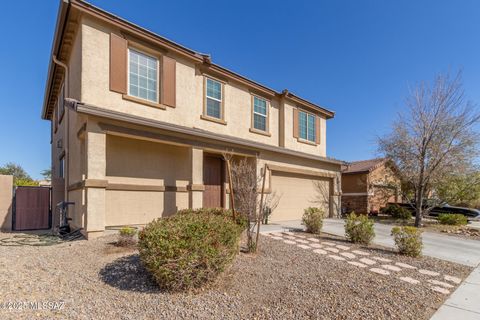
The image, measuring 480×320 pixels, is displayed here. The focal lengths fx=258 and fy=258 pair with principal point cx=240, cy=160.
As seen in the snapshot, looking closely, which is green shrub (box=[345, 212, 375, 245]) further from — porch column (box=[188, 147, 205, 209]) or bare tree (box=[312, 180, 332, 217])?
bare tree (box=[312, 180, 332, 217])

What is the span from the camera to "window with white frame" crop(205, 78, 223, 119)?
10.8m

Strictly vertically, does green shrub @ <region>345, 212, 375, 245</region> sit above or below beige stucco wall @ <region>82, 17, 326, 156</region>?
below

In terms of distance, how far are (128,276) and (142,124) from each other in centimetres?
484

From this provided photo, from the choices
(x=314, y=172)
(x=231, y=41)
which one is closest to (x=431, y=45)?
(x=314, y=172)

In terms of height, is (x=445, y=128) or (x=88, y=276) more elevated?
(x=445, y=128)

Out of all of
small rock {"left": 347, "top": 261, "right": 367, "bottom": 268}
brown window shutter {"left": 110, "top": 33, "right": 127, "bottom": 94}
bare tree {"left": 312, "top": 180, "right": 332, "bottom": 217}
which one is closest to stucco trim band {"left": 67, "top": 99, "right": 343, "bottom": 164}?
brown window shutter {"left": 110, "top": 33, "right": 127, "bottom": 94}

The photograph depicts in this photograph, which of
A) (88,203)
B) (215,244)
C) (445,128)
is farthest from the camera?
(445,128)

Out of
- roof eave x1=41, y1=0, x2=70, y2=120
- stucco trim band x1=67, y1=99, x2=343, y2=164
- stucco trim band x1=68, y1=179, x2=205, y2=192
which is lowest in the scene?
stucco trim band x1=68, y1=179, x2=205, y2=192

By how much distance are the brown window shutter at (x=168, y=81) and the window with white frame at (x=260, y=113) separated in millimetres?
4499

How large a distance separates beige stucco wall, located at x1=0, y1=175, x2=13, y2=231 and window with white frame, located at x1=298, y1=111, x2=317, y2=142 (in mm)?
13171

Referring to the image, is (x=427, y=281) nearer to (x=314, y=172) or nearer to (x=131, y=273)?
A: (x=131, y=273)

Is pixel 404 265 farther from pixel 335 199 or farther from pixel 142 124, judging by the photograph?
pixel 335 199

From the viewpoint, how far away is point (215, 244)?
4.24 meters

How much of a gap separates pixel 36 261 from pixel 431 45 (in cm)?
1519
